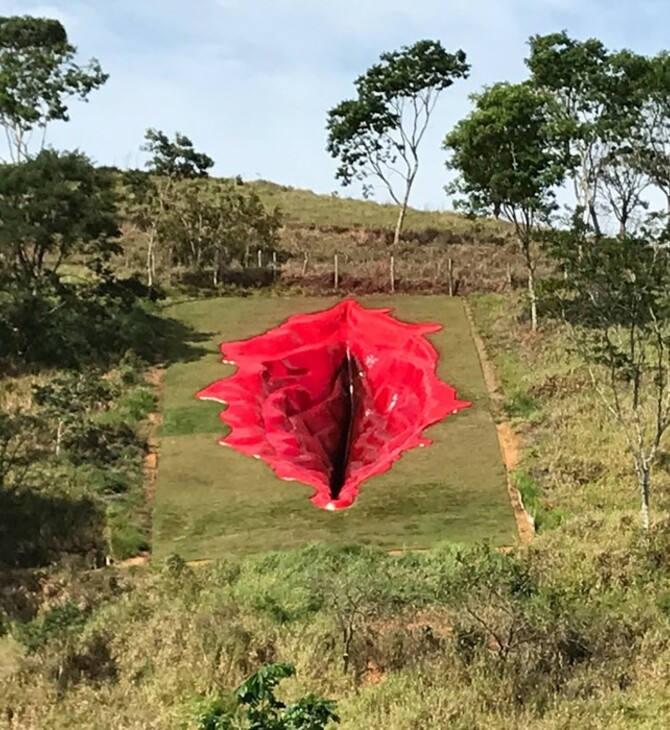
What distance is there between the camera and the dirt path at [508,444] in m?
21.3

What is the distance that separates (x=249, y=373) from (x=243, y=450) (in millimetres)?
4339

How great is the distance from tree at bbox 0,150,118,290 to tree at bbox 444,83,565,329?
998 cm

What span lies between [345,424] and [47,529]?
7.55 meters

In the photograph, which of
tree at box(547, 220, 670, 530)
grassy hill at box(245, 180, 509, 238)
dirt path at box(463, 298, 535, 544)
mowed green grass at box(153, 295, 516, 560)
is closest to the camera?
tree at box(547, 220, 670, 530)

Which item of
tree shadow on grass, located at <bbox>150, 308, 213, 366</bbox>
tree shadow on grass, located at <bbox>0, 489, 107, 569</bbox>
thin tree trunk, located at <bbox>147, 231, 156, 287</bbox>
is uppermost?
thin tree trunk, located at <bbox>147, 231, 156, 287</bbox>

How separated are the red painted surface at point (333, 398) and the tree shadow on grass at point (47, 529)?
4302 millimetres

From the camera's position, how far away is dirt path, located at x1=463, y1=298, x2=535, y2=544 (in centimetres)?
2127

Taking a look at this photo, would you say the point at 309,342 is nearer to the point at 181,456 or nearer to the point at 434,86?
the point at 181,456

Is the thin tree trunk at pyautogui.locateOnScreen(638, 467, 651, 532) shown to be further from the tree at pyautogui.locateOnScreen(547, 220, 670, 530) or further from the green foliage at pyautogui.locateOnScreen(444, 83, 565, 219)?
the green foliage at pyautogui.locateOnScreen(444, 83, 565, 219)

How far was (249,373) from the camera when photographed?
28906 mm

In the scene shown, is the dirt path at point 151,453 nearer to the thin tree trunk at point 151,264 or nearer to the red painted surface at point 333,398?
the red painted surface at point 333,398

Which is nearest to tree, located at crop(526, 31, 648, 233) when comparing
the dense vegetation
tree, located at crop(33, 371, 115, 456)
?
the dense vegetation

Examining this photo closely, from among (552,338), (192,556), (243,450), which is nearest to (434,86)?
(552,338)

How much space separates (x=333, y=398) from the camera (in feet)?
87.2
